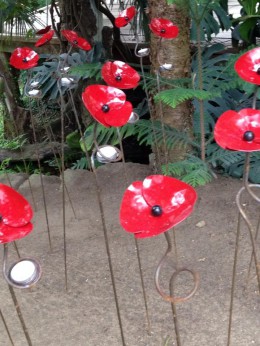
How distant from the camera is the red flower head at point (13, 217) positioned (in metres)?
0.85

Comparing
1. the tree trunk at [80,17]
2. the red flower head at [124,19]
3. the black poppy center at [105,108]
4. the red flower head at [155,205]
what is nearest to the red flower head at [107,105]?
the black poppy center at [105,108]

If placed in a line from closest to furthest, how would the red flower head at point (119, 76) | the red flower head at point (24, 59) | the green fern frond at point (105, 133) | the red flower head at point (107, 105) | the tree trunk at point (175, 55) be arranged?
the red flower head at point (107, 105)
the red flower head at point (119, 76)
the red flower head at point (24, 59)
the tree trunk at point (175, 55)
the green fern frond at point (105, 133)

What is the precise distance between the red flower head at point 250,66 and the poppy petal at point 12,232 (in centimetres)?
57

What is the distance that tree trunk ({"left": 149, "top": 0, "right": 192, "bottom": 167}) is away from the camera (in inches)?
86.1

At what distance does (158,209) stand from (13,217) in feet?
0.82

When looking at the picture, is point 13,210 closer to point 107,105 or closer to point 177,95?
point 107,105

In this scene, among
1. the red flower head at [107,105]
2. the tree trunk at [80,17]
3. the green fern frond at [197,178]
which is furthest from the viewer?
the tree trunk at [80,17]

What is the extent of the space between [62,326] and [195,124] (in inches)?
53.3

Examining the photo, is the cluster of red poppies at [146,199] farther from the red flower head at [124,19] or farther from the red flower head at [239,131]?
the red flower head at [124,19]

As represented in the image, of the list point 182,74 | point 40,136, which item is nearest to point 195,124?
point 182,74

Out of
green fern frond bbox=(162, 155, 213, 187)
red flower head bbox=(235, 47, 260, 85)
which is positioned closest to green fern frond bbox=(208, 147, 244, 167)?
green fern frond bbox=(162, 155, 213, 187)

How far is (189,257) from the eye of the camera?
1.81 meters

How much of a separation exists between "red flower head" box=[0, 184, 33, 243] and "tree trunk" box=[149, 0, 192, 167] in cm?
129

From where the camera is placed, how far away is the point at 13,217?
88cm
